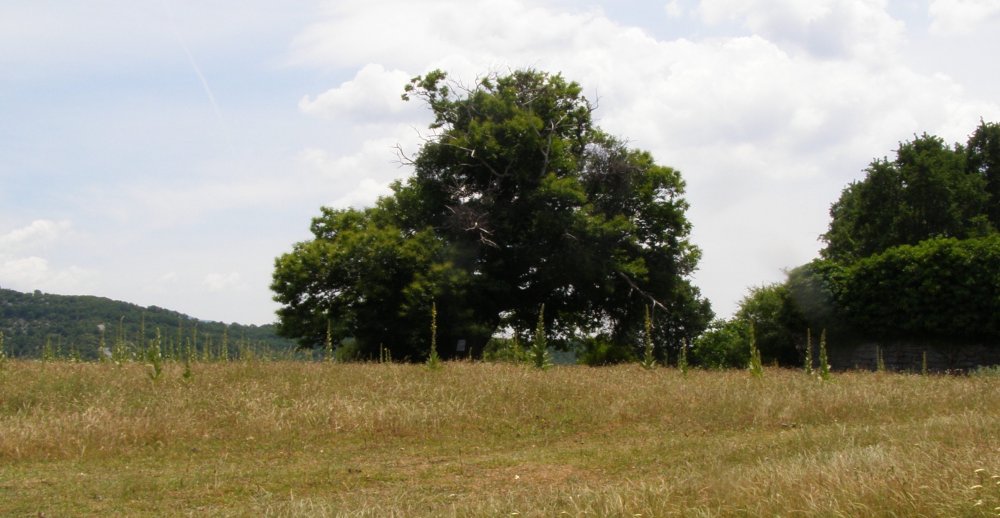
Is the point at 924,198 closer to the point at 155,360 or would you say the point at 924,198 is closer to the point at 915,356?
the point at 915,356

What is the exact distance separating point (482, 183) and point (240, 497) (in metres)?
24.4

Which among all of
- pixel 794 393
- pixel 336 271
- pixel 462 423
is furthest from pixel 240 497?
pixel 336 271

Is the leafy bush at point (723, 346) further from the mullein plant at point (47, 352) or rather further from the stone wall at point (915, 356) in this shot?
the mullein plant at point (47, 352)

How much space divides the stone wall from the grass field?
9.02 m

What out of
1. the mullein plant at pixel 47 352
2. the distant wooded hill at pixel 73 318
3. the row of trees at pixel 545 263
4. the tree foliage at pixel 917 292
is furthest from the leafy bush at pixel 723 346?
the mullein plant at pixel 47 352

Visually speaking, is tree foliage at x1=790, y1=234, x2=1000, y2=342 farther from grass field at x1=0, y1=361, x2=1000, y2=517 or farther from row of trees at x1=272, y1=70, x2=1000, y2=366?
grass field at x1=0, y1=361, x2=1000, y2=517

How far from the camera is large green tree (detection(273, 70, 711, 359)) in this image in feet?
95.4

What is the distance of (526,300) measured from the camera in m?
33.1

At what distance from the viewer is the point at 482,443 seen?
492 inches

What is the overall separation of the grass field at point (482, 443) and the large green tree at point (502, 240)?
10.9 m

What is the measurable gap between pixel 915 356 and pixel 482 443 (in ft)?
65.8

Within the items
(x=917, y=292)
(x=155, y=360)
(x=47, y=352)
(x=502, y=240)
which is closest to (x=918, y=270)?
(x=917, y=292)

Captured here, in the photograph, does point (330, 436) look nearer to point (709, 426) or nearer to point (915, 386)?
point (709, 426)

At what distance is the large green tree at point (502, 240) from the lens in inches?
1145
